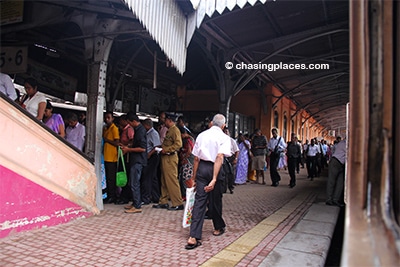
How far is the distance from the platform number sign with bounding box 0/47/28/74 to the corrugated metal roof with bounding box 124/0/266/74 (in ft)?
13.2

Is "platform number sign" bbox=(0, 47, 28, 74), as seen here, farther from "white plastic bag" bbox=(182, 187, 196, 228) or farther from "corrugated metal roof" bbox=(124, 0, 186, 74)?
"white plastic bag" bbox=(182, 187, 196, 228)

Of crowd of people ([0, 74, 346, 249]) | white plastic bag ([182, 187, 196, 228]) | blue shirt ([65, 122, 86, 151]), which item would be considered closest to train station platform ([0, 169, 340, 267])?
white plastic bag ([182, 187, 196, 228])

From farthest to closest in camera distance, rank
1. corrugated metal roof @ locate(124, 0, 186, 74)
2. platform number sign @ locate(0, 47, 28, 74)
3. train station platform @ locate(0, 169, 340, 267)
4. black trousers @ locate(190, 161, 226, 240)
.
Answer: platform number sign @ locate(0, 47, 28, 74) < corrugated metal roof @ locate(124, 0, 186, 74) < black trousers @ locate(190, 161, 226, 240) < train station platform @ locate(0, 169, 340, 267)

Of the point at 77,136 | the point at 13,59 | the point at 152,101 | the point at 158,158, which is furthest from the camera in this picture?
the point at 152,101

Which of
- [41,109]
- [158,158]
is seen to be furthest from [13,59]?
[158,158]

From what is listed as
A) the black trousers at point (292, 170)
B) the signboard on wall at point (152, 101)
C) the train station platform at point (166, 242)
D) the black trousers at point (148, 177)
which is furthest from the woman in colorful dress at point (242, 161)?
the signboard on wall at point (152, 101)

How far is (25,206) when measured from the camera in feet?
12.2

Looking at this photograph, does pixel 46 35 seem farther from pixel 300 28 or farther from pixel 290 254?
pixel 290 254

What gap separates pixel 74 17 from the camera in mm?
5465

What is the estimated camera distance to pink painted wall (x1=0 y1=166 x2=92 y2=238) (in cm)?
348

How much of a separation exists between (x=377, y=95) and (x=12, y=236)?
406 cm

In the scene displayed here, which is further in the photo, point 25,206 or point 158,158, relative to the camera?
point 158,158

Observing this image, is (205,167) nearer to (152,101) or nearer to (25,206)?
(25,206)

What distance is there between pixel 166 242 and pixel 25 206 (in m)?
1.81
